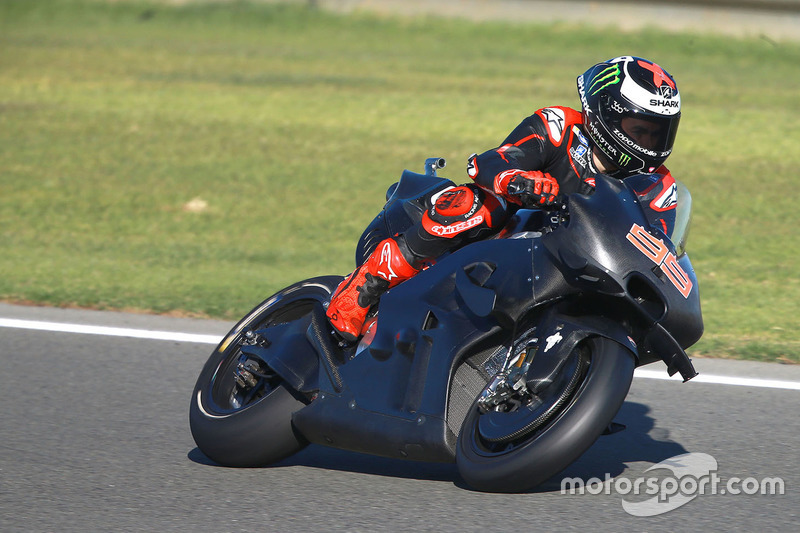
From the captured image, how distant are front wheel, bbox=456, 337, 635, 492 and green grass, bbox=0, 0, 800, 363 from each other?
112 inches

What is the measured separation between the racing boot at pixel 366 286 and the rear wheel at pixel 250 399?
0.24 metres

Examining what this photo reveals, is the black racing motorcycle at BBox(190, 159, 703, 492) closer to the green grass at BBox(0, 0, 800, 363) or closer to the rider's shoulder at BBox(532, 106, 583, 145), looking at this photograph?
the rider's shoulder at BBox(532, 106, 583, 145)

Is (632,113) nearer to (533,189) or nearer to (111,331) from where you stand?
(533,189)

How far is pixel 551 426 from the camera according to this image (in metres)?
3.49

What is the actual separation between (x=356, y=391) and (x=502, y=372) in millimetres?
590

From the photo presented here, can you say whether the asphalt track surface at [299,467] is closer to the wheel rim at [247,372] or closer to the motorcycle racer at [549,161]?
the wheel rim at [247,372]

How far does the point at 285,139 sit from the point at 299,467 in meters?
8.26

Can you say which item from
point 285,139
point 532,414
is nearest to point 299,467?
point 532,414

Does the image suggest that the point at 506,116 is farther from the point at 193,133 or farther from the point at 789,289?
the point at 789,289

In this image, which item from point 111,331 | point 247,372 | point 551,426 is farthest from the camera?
point 111,331

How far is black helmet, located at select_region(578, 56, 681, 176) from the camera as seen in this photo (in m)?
3.99

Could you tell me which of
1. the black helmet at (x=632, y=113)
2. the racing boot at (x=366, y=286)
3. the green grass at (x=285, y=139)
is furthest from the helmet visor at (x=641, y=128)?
the green grass at (x=285, y=139)

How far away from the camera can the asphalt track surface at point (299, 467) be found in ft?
12.1

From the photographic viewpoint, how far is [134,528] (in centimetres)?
363
